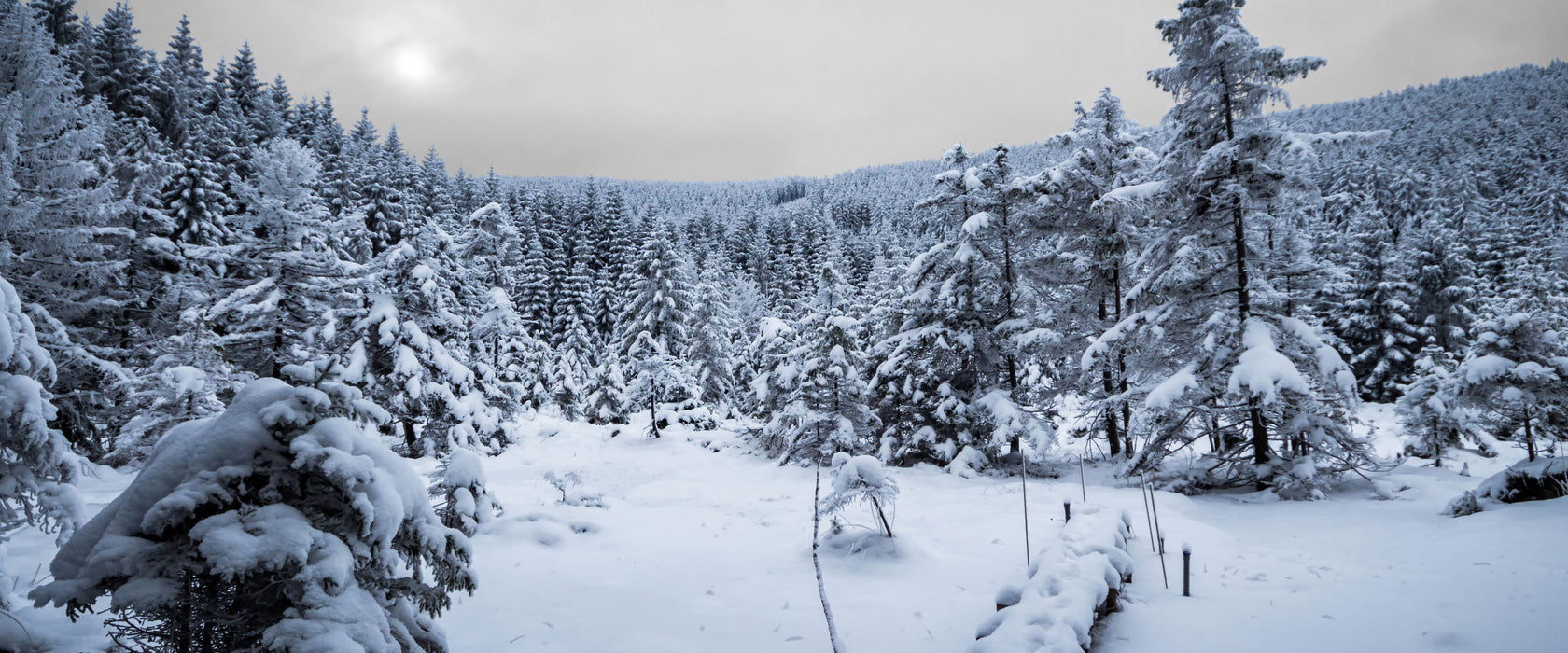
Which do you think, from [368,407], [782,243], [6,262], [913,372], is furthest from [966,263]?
[782,243]

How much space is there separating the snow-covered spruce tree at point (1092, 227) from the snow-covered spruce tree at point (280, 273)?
1720 cm

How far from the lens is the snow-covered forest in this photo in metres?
3.11

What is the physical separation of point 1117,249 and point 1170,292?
3472 millimetres

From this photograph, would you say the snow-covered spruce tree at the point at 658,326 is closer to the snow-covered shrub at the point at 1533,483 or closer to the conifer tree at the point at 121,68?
the snow-covered shrub at the point at 1533,483

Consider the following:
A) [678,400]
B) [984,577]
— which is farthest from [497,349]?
[984,577]

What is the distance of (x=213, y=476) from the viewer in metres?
2.92

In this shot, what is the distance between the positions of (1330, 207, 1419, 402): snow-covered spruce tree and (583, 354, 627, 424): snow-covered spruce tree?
37176 mm

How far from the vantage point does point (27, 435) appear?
172 inches

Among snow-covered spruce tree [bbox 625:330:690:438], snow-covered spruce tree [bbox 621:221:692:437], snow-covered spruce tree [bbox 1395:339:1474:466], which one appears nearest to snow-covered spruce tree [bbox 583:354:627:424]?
snow-covered spruce tree [bbox 621:221:692:437]

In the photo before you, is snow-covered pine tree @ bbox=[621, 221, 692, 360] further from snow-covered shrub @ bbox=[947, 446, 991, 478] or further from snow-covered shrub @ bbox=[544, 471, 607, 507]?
snow-covered shrub @ bbox=[544, 471, 607, 507]

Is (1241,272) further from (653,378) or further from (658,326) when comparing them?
(658,326)

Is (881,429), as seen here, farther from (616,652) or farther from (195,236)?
(195,236)

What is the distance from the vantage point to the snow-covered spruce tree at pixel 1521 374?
946 cm

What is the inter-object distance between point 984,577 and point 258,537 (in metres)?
7.00
